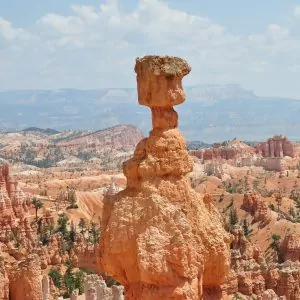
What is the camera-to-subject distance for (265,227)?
195 ft

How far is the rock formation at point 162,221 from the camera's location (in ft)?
32.5

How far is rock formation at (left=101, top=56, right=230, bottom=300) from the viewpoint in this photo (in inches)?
390

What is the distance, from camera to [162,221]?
10.0 m

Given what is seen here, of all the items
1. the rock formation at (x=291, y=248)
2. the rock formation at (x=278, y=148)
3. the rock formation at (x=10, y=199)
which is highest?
the rock formation at (x=278, y=148)

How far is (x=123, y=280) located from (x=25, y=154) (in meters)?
180

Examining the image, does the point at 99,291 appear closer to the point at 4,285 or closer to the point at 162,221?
the point at 4,285

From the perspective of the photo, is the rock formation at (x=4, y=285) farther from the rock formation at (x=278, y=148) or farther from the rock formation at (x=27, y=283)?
the rock formation at (x=278, y=148)

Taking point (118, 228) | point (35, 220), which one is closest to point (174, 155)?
point (118, 228)

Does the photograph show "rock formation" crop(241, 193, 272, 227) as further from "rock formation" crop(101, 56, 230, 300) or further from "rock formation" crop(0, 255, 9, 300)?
"rock formation" crop(101, 56, 230, 300)

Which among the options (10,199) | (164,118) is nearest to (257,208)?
(10,199)

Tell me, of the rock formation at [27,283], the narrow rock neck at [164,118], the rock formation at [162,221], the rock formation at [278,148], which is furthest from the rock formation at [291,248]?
the rock formation at [278,148]

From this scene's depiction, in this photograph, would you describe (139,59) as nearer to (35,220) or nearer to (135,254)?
(135,254)

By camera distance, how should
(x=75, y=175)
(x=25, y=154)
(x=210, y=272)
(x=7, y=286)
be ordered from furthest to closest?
(x=25, y=154), (x=75, y=175), (x=7, y=286), (x=210, y=272)

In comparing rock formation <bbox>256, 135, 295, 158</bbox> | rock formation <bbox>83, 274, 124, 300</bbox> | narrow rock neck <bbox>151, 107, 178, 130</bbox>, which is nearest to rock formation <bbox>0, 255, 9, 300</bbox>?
rock formation <bbox>83, 274, 124, 300</bbox>
